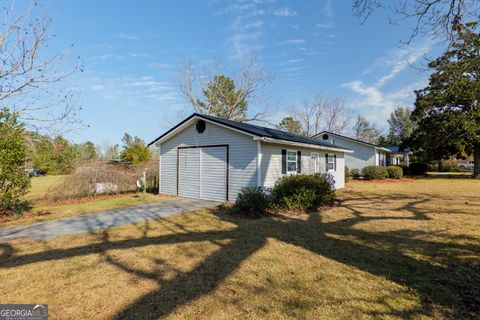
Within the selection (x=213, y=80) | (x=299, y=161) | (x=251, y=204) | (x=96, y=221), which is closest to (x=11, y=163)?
(x=96, y=221)

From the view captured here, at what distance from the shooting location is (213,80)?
94.3 feet

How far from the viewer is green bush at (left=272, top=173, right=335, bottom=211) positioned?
8.90 meters

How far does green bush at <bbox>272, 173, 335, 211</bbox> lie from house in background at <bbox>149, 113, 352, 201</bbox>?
1058 mm

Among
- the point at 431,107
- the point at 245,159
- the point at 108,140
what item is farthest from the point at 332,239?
the point at 108,140

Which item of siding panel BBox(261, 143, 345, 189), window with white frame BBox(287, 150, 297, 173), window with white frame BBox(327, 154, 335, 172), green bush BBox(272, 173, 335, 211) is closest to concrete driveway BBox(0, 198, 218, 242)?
siding panel BBox(261, 143, 345, 189)

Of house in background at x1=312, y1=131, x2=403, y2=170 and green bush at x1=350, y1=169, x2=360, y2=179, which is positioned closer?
green bush at x1=350, y1=169, x2=360, y2=179

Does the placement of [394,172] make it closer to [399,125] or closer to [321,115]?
[321,115]

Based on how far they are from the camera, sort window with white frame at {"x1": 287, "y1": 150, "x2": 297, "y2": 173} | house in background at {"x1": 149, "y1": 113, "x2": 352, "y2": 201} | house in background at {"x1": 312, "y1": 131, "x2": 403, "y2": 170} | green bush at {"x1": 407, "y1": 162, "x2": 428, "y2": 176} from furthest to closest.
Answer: green bush at {"x1": 407, "y1": 162, "x2": 428, "y2": 176} → house in background at {"x1": 312, "y1": 131, "x2": 403, "y2": 170} → window with white frame at {"x1": 287, "y1": 150, "x2": 297, "y2": 173} → house in background at {"x1": 149, "y1": 113, "x2": 352, "y2": 201}

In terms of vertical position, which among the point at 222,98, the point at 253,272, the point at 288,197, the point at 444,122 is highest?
the point at 222,98

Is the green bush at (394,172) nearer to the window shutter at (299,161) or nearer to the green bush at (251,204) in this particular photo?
the window shutter at (299,161)

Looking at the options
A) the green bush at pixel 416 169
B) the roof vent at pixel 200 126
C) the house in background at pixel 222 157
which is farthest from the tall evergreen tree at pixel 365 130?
the roof vent at pixel 200 126

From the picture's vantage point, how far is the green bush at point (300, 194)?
8.90 metres

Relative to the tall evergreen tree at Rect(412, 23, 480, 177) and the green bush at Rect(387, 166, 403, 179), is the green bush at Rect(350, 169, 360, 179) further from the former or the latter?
the tall evergreen tree at Rect(412, 23, 480, 177)

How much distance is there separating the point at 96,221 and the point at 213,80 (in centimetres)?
2430
